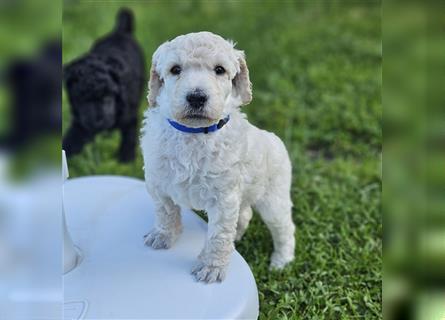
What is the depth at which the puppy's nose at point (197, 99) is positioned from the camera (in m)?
1.92

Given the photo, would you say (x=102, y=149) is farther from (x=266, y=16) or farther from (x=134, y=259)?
(x=266, y=16)

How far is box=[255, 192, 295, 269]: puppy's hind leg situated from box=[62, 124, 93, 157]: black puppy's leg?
1568 mm

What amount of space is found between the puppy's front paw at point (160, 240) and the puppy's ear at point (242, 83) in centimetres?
74

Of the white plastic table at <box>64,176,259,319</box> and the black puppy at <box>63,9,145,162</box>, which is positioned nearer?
the white plastic table at <box>64,176,259,319</box>

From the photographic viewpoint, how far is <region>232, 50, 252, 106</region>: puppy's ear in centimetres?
213

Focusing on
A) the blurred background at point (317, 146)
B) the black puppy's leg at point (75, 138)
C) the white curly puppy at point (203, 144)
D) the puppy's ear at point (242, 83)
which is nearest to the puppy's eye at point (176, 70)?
the white curly puppy at point (203, 144)

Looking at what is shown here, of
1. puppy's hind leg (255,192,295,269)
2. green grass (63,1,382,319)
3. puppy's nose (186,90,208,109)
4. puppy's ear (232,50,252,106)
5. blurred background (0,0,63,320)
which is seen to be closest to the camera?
blurred background (0,0,63,320)

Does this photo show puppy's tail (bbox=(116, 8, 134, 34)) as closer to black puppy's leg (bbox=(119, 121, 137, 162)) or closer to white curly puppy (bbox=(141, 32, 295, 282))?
black puppy's leg (bbox=(119, 121, 137, 162))

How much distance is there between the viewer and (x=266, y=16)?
21.3ft

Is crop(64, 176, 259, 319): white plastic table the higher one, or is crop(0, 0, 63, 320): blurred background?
crop(0, 0, 63, 320): blurred background

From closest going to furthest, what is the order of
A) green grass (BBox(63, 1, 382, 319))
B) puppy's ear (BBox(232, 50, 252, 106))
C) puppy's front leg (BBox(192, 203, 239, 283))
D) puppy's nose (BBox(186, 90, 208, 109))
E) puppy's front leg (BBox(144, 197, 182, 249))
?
puppy's nose (BBox(186, 90, 208, 109)) < puppy's ear (BBox(232, 50, 252, 106)) < puppy's front leg (BBox(192, 203, 239, 283)) < puppy's front leg (BBox(144, 197, 182, 249)) < green grass (BBox(63, 1, 382, 319))

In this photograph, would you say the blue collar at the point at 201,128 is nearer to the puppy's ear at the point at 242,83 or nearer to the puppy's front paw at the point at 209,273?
the puppy's ear at the point at 242,83

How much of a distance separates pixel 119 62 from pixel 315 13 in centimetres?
390

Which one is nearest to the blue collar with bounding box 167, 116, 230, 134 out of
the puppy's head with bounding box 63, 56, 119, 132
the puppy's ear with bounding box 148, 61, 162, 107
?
the puppy's ear with bounding box 148, 61, 162, 107
